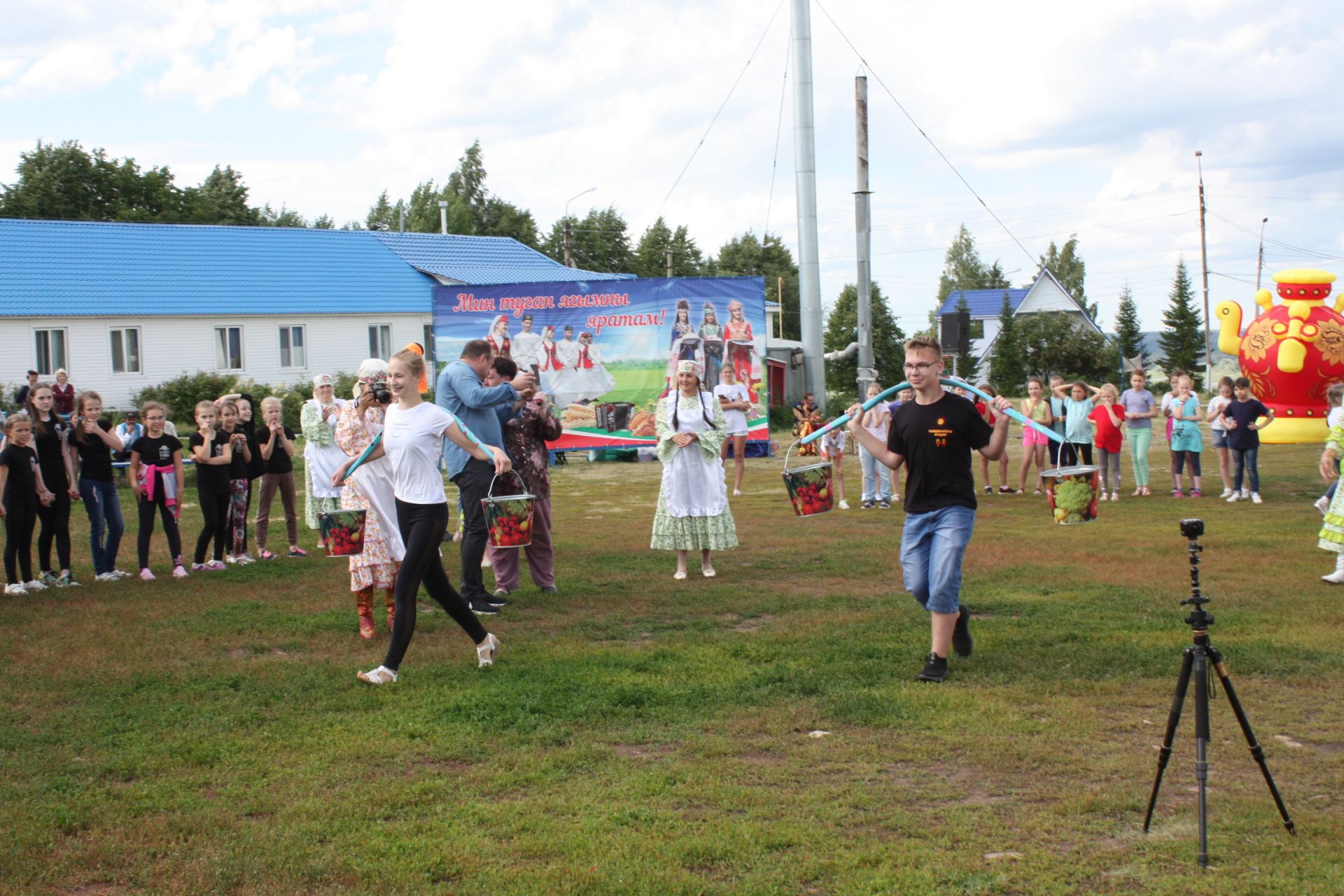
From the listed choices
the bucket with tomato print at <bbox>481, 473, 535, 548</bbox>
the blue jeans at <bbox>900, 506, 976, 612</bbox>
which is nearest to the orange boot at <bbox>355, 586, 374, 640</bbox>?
the bucket with tomato print at <bbox>481, 473, 535, 548</bbox>

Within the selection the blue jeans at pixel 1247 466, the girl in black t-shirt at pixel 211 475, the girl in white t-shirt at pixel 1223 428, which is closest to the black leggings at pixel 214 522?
the girl in black t-shirt at pixel 211 475

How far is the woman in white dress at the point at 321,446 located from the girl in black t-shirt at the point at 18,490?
7.89 ft

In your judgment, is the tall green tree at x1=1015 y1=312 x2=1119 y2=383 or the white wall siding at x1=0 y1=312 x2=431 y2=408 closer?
the white wall siding at x1=0 y1=312 x2=431 y2=408

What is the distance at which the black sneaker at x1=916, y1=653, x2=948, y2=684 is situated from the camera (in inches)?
273

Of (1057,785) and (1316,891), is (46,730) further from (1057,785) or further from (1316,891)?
(1316,891)

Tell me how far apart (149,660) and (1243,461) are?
1370 cm

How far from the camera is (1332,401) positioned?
13.4m

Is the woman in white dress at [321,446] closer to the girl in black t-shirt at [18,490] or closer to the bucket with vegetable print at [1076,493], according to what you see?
the girl in black t-shirt at [18,490]

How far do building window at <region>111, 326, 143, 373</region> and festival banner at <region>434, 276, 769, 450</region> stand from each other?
17.8 meters

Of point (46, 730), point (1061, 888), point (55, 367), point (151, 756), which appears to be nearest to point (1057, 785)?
point (1061, 888)

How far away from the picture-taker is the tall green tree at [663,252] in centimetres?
6900

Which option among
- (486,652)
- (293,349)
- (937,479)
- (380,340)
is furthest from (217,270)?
(937,479)

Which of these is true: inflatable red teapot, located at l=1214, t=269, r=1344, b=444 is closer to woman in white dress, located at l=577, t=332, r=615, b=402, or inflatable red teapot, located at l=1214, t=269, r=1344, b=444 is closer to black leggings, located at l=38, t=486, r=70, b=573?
woman in white dress, located at l=577, t=332, r=615, b=402

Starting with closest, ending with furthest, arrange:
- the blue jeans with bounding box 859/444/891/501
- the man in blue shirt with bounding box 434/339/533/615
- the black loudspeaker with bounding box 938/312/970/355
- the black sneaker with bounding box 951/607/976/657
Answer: the black sneaker with bounding box 951/607/976/657, the man in blue shirt with bounding box 434/339/533/615, the blue jeans with bounding box 859/444/891/501, the black loudspeaker with bounding box 938/312/970/355
